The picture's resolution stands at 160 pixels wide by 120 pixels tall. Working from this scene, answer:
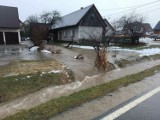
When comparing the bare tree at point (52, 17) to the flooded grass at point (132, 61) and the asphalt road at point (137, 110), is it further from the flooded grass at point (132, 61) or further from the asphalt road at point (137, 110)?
the asphalt road at point (137, 110)

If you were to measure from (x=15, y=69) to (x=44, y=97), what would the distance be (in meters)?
3.74

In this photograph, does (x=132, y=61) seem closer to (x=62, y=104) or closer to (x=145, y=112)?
(x=145, y=112)

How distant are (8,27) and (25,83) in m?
24.3

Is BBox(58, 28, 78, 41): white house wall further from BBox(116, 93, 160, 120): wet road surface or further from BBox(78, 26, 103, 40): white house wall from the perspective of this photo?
BBox(116, 93, 160, 120): wet road surface

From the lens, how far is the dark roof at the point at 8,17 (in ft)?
98.4

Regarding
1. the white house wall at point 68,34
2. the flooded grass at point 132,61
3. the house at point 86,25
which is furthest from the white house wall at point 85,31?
the flooded grass at point 132,61

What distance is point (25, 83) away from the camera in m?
7.75

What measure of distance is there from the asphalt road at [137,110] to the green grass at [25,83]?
11.9 ft

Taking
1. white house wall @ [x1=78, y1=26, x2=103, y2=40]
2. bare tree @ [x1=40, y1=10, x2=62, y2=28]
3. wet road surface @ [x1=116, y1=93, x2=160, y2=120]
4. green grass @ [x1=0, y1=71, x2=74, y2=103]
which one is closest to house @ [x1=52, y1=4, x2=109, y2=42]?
white house wall @ [x1=78, y1=26, x2=103, y2=40]

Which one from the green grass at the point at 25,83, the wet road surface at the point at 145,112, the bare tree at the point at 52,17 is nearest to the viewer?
the wet road surface at the point at 145,112

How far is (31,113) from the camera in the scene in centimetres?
477

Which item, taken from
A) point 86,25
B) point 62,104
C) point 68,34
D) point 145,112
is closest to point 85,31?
point 86,25

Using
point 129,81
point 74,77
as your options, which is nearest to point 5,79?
point 74,77

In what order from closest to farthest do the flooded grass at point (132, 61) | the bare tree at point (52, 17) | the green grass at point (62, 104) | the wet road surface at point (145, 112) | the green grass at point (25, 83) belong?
the wet road surface at point (145, 112) → the green grass at point (62, 104) → the green grass at point (25, 83) → the flooded grass at point (132, 61) → the bare tree at point (52, 17)
